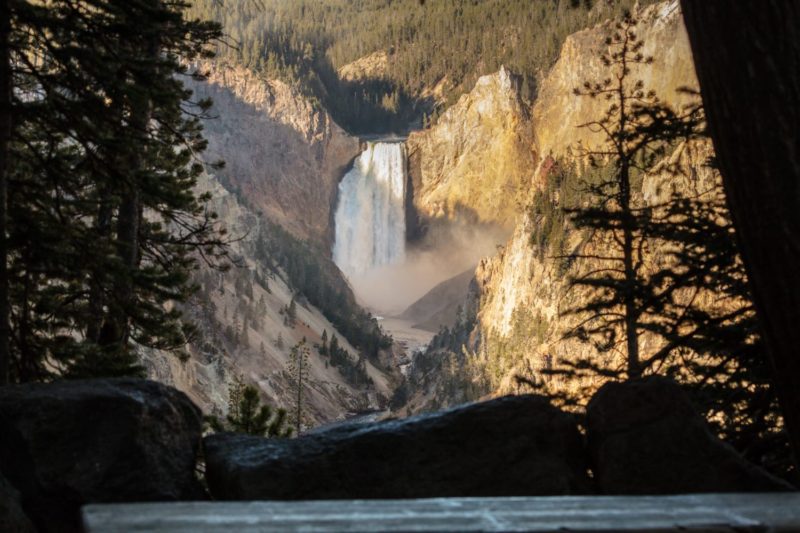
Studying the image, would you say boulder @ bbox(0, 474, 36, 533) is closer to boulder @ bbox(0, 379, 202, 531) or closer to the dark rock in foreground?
boulder @ bbox(0, 379, 202, 531)

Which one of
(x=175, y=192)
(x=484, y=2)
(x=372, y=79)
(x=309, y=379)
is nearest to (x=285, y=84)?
(x=372, y=79)

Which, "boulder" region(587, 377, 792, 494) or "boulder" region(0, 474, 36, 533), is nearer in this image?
"boulder" region(0, 474, 36, 533)

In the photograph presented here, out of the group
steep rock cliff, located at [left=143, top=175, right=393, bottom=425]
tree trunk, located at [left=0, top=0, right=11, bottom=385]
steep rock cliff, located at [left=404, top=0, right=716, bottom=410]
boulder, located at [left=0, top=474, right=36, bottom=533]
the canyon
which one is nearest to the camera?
boulder, located at [left=0, top=474, right=36, bottom=533]

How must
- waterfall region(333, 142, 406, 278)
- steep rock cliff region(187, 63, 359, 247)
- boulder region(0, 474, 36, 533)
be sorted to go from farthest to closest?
1. waterfall region(333, 142, 406, 278)
2. steep rock cliff region(187, 63, 359, 247)
3. boulder region(0, 474, 36, 533)

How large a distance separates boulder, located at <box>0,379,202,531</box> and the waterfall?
332ft

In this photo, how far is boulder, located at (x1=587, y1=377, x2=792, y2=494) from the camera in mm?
3469

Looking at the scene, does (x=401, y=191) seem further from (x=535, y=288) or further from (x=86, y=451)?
(x=86, y=451)

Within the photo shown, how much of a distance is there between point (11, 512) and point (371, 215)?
104881 mm

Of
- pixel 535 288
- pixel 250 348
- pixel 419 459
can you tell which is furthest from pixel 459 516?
pixel 535 288

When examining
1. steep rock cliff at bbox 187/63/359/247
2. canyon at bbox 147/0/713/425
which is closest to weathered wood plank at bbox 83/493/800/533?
canyon at bbox 147/0/713/425

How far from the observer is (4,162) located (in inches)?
258

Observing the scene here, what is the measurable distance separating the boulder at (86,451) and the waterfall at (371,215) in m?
101

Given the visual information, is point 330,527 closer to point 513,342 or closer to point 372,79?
point 513,342

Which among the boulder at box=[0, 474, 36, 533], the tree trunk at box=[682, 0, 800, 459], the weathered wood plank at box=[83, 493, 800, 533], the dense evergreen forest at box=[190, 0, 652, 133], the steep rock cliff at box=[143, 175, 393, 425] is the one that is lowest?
the boulder at box=[0, 474, 36, 533]
